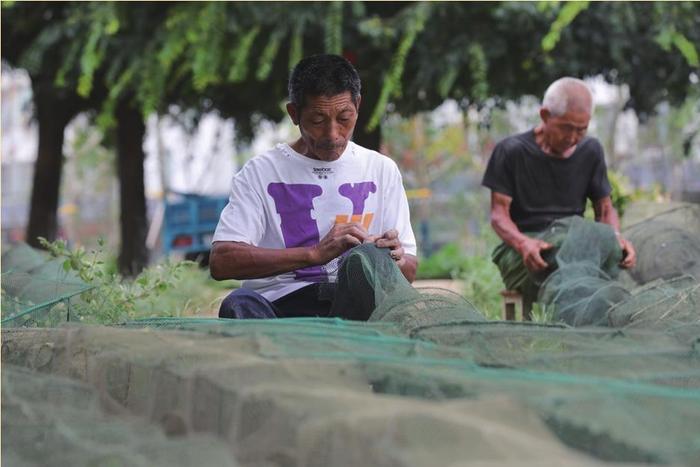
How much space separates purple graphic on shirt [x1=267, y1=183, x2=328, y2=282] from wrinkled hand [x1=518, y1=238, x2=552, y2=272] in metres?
2.19

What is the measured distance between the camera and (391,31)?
435 inches

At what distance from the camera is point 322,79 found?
154 inches

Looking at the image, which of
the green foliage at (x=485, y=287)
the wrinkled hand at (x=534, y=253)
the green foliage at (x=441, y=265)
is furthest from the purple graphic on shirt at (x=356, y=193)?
the green foliage at (x=441, y=265)

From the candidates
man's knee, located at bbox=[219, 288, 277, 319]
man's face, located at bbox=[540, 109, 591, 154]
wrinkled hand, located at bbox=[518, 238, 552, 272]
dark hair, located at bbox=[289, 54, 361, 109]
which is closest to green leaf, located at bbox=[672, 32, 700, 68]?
man's face, located at bbox=[540, 109, 591, 154]

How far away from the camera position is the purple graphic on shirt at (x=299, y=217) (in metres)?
4.02

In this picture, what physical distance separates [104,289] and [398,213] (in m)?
1.43

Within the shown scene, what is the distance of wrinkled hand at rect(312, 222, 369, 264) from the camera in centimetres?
368

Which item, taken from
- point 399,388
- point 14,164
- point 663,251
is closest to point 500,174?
point 663,251

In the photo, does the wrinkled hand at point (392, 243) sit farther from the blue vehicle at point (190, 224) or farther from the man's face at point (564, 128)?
the blue vehicle at point (190, 224)

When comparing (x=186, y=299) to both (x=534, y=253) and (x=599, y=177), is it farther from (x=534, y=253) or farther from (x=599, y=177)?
(x=599, y=177)

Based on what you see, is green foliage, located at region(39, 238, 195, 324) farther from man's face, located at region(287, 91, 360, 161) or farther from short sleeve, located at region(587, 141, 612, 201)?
short sleeve, located at region(587, 141, 612, 201)

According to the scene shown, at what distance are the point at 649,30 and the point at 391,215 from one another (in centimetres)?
903

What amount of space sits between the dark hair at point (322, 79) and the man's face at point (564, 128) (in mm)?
2205

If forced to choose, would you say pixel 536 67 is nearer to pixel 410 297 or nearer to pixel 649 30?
pixel 649 30
